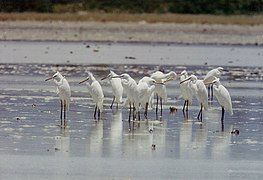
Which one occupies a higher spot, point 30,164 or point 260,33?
point 30,164

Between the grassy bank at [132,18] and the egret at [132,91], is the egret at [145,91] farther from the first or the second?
the grassy bank at [132,18]

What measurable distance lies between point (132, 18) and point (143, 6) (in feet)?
17.0

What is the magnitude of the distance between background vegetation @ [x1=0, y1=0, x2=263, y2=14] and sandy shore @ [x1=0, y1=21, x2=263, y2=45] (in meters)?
4.79

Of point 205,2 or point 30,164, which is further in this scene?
point 205,2

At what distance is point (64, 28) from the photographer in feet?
164

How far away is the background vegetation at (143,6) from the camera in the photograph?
2190 inches

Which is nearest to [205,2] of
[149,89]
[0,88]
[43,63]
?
[43,63]

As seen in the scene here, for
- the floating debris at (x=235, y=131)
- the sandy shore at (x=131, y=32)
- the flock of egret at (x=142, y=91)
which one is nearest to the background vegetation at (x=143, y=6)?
the sandy shore at (x=131, y=32)

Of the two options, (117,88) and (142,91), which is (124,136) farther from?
(117,88)

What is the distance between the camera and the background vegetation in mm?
55625

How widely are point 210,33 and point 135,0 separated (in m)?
9.85

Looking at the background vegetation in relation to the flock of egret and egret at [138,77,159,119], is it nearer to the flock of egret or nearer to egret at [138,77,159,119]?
the flock of egret

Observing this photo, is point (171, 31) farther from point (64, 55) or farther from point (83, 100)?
point (83, 100)

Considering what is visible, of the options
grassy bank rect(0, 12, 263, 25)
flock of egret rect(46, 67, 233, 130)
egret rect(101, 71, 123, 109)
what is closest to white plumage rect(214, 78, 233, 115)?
flock of egret rect(46, 67, 233, 130)
